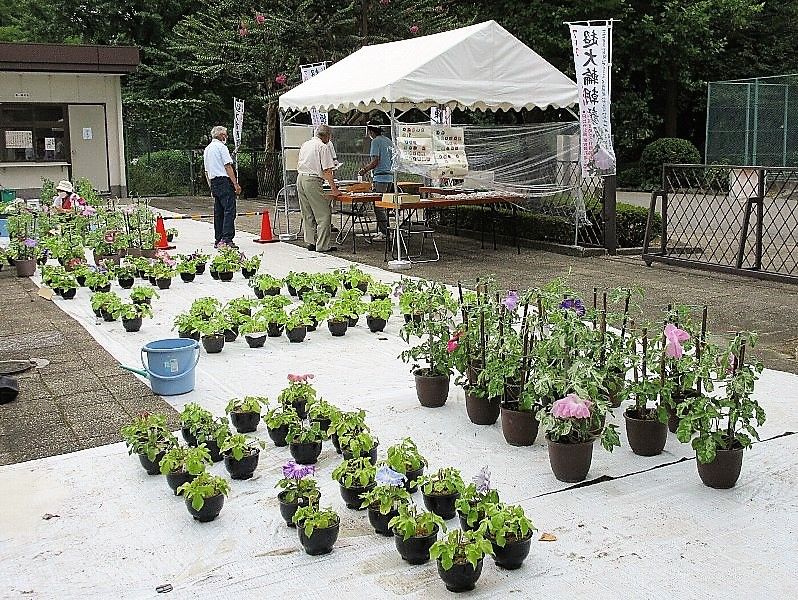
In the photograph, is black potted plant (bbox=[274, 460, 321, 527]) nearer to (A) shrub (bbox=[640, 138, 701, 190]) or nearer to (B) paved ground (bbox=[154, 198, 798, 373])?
(B) paved ground (bbox=[154, 198, 798, 373])

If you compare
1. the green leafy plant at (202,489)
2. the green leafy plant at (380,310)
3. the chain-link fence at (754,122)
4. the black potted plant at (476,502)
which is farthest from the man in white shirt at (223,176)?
the chain-link fence at (754,122)

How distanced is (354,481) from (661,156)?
23.7 meters

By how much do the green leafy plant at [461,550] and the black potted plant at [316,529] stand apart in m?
0.46

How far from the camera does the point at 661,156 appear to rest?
25969 mm

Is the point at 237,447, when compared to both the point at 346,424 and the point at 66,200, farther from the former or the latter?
the point at 66,200

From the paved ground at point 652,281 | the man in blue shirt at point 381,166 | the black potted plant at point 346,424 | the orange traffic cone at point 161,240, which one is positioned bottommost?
the black potted plant at point 346,424

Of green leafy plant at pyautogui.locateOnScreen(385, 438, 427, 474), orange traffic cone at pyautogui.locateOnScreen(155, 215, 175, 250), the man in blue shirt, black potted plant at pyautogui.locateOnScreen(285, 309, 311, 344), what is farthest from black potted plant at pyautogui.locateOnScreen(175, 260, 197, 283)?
green leafy plant at pyautogui.locateOnScreen(385, 438, 427, 474)

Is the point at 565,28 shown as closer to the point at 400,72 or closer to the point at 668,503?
the point at 400,72

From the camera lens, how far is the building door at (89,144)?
76.0 feet

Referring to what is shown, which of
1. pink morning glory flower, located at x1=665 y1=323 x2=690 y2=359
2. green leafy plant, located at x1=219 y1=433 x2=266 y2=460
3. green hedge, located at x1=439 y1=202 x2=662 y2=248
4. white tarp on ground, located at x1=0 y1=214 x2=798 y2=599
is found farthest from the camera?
green hedge, located at x1=439 y1=202 x2=662 y2=248

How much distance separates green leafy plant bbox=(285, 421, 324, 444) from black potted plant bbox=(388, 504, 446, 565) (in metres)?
1.14

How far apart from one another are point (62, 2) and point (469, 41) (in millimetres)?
21177

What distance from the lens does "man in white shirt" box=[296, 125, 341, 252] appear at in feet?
41.0

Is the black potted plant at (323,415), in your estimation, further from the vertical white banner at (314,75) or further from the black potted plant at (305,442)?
the vertical white banner at (314,75)
